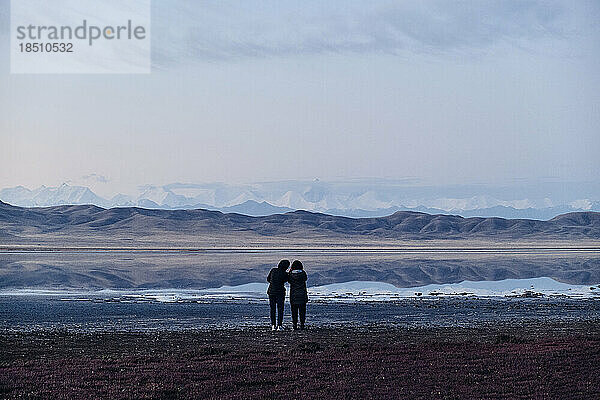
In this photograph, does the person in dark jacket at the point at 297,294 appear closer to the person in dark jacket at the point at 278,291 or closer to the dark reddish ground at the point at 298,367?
the person in dark jacket at the point at 278,291

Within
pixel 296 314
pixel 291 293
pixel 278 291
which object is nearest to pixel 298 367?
pixel 296 314

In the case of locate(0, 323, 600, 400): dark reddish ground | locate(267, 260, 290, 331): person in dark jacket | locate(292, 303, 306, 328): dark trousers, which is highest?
locate(267, 260, 290, 331): person in dark jacket

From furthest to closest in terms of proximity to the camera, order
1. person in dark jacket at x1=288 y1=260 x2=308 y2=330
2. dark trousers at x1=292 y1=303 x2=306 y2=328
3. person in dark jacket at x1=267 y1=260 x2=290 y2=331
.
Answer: person in dark jacket at x1=267 y1=260 x2=290 y2=331, person in dark jacket at x1=288 y1=260 x2=308 y2=330, dark trousers at x1=292 y1=303 x2=306 y2=328

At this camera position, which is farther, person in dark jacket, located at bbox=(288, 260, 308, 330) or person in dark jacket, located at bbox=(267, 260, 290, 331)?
person in dark jacket, located at bbox=(267, 260, 290, 331)

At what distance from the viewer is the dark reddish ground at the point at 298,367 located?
38.7 ft

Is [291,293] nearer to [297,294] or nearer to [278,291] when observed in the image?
[297,294]

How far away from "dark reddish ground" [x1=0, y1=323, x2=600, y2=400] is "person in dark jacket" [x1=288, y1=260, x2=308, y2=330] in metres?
1.75

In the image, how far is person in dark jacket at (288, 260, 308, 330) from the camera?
1922 centimetres

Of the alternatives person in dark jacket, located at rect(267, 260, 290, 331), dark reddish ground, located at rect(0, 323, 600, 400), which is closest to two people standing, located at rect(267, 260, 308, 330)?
person in dark jacket, located at rect(267, 260, 290, 331)

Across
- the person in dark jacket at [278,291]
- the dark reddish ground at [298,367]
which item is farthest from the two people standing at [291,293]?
the dark reddish ground at [298,367]

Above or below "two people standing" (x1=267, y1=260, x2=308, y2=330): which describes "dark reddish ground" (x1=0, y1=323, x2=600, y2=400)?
below

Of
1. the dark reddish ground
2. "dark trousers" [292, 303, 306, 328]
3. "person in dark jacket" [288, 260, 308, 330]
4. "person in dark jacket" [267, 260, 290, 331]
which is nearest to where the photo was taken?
the dark reddish ground

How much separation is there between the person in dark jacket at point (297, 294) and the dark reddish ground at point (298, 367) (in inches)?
69.1

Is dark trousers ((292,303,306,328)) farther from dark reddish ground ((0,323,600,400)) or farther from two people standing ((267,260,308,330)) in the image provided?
dark reddish ground ((0,323,600,400))
